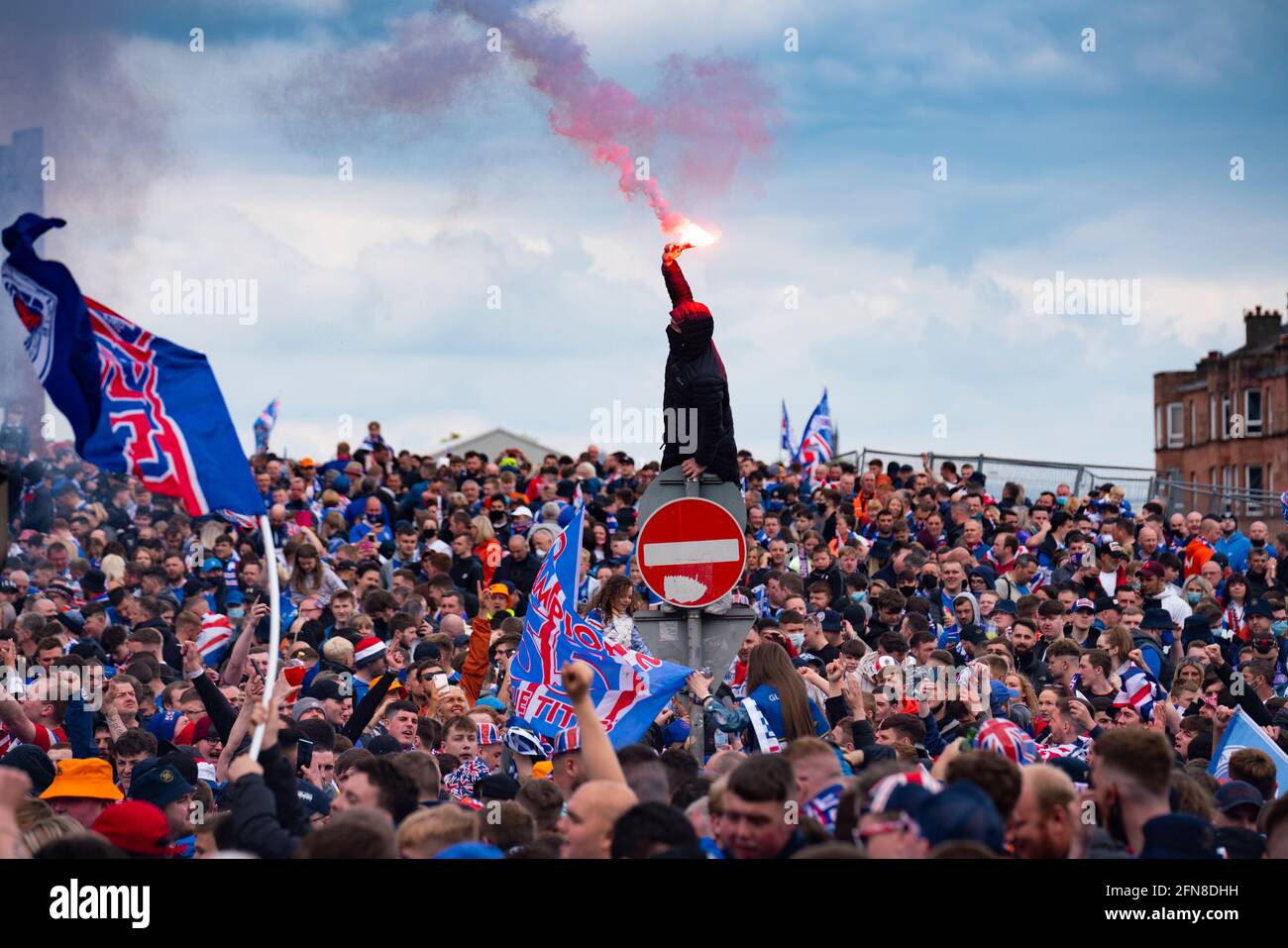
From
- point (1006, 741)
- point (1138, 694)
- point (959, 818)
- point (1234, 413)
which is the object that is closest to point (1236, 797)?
point (1006, 741)

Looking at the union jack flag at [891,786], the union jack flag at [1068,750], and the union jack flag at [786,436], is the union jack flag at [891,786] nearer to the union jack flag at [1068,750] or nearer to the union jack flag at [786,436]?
the union jack flag at [1068,750]

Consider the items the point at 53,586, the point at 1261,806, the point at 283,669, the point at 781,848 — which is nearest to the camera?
the point at 781,848

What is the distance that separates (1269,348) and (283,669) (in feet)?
212

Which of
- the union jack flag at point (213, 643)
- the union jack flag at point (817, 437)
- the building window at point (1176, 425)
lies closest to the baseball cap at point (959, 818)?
the union jack flag at point (213, 643)

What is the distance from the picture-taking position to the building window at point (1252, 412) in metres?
69.4

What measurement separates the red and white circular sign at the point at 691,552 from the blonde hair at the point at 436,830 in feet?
10.5

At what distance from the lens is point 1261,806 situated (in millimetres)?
7992

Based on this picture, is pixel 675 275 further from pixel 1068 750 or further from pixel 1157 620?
pixel 1157 620

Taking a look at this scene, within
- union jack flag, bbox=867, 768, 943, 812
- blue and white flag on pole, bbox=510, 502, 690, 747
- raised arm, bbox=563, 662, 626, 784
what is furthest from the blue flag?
union jack flag, bbox=867, 768, 943, 812

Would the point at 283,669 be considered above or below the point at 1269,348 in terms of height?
below

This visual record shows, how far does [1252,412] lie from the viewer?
7038 centimetres

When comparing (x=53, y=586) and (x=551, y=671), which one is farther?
(x=53, y=586)
